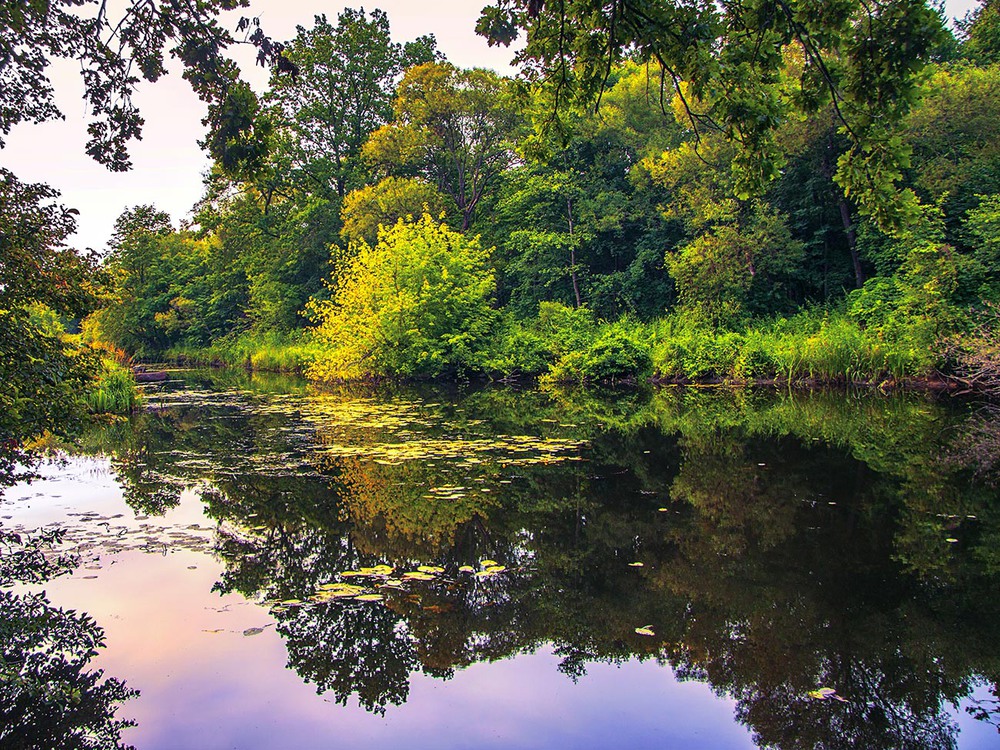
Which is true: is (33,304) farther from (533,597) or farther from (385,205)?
(385,205)

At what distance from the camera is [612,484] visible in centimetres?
823

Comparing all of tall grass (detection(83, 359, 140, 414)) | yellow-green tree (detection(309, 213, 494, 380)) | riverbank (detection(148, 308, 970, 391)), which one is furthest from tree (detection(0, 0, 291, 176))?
yellow-green tree (detection(309, 213, 494, 380))

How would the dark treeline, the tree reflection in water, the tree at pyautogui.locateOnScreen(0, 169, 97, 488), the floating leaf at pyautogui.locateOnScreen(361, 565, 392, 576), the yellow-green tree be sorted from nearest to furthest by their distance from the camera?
1. the tree reflection in water
2. the tree at pyautogui.locateOnScreen(0, 169, 97, 488)
3. the floating leaf at pyautogui.locateOnScreen(361, 565, 392, 576)
4. the dark treeline
5. the yellow-green tree

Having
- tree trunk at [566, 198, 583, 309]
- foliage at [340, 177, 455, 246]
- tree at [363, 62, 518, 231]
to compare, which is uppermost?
tree at [363, 62, 518, 231]

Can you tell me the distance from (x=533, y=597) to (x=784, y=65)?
411 cm

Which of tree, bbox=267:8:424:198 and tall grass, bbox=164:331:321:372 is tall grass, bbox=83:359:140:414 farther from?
tree, bbox=267:8:424:198

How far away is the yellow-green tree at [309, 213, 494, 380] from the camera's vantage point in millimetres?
24641

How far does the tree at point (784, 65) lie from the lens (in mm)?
4355

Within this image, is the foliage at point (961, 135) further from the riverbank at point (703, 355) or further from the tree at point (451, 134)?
the tree at point (451, 134)

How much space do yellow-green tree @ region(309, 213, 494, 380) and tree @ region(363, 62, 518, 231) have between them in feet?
27.3

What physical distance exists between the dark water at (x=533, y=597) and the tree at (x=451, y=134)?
82.0ft

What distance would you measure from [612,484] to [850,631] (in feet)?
13.3

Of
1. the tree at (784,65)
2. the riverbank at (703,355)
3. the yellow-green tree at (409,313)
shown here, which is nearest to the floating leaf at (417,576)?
the tree at (784,65)

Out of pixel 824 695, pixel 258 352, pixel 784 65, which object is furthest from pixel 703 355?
pixel 258 352
